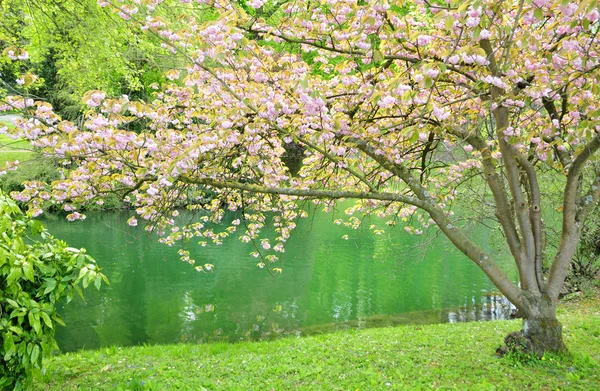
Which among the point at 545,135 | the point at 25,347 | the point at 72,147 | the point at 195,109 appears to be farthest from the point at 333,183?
Result: the point at 25,347

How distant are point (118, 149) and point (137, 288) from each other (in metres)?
9.44

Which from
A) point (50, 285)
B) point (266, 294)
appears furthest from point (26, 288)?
point (266, 294)

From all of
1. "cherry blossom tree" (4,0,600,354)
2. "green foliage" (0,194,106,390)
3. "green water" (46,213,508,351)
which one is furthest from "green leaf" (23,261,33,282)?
"green water" (46,213,508,351)

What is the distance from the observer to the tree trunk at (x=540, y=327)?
5.11 metres

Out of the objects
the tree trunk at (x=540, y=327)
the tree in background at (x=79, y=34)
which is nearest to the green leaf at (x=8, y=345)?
the tree trunk at (x=540, y=327)

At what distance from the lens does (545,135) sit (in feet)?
15.6

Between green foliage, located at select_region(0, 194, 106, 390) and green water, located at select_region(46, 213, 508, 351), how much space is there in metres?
3.95

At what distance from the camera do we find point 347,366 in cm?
552

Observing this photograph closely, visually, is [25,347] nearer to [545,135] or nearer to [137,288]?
[545,135]

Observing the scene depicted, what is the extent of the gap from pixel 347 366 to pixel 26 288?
3.70 m

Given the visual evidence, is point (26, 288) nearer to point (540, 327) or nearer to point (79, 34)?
point (540, 327)

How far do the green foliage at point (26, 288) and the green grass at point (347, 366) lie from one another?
3.37 feet

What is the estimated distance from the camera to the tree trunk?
5.11 metres

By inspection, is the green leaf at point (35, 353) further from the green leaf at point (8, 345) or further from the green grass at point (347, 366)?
the green grass at point (347, 366)
